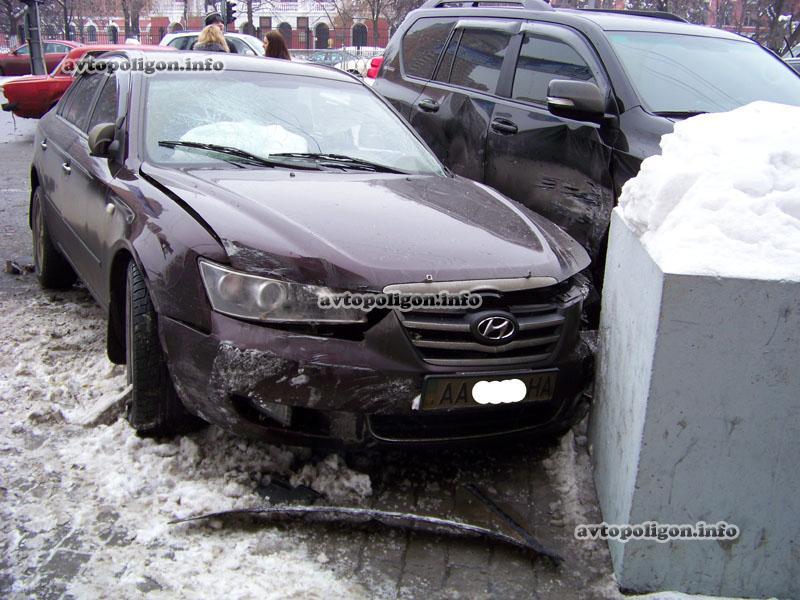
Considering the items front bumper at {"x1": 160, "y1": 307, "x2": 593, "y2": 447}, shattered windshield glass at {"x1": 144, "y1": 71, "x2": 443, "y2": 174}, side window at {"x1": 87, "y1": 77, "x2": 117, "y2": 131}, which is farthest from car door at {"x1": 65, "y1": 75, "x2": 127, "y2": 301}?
front bumper at {"x1": 160, "y1": 307, "x2": 593, "y2": 447}

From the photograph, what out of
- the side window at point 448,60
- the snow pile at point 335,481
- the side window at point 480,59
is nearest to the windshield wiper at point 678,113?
the side window at point 480,59

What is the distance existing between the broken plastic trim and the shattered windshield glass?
162 centimetres

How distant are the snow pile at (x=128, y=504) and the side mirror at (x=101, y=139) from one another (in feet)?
3.45

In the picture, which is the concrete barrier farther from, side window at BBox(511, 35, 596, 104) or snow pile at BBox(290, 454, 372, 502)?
side window at BBox(511, 35, 596, 104)

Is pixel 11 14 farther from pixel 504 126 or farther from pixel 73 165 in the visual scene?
pixel 504 126

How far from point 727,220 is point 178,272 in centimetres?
183

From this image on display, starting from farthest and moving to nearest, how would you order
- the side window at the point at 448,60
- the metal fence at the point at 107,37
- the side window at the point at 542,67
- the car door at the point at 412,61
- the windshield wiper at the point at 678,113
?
1. the metal fence at the point at 107,37
2. the car door at the point at 412,61
3. the side window at the point at 448,60
4. the side window at the point at 542,67
5. the windshield wiper at the point at 678,113

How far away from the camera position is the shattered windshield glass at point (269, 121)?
3895 millimetres

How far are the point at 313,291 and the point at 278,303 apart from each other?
125 mm

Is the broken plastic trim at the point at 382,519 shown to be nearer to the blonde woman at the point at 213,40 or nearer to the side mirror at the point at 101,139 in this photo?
the side mirror at the point at 101,139

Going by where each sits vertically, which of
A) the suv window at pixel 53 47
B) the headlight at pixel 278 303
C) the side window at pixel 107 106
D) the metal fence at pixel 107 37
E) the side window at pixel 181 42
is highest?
the side window at pixel 107 106

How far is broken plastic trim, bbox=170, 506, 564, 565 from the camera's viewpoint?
2.83m

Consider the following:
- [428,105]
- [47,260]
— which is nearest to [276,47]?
[428,105]

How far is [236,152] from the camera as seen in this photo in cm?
385
